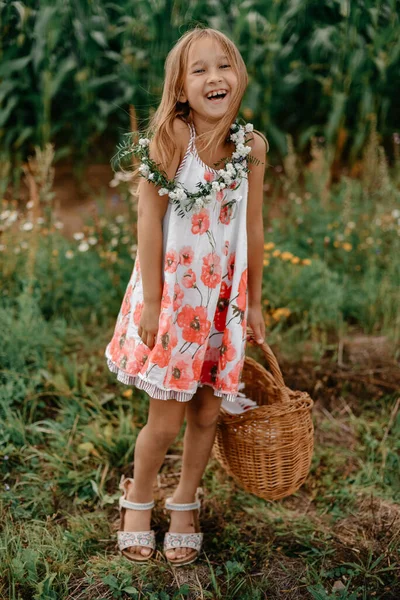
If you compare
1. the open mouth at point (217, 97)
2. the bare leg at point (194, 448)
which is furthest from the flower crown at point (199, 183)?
the bare leg at point (194, 448)

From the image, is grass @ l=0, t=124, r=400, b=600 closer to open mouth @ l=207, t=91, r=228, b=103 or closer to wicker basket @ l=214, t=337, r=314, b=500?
wicker basket @ l=214, t=337, r=314, b=500

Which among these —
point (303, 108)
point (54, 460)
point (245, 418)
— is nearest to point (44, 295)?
point (54, 460)

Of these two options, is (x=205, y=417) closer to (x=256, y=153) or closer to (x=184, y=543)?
(x=184, y=543)

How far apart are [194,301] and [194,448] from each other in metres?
0.56

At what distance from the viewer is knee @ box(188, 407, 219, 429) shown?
2.15 meters

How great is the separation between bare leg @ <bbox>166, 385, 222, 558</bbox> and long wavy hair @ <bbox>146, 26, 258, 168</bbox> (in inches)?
31.2

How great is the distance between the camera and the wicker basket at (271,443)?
214 cm

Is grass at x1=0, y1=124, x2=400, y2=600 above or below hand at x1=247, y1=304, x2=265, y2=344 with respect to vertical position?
below

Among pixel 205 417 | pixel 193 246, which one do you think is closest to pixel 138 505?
pixel 205 417

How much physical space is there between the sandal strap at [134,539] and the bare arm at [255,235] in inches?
30.4

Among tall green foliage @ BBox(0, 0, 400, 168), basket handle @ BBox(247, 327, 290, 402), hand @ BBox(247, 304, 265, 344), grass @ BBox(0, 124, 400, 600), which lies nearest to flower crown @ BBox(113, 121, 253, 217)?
hand @ BBox(247, 304, 265, 344)

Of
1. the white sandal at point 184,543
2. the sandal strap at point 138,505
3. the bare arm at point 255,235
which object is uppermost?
the bare arm at point 255,235

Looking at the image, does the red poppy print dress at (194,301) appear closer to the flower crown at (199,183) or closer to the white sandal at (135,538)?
the flower crown at (199,183)

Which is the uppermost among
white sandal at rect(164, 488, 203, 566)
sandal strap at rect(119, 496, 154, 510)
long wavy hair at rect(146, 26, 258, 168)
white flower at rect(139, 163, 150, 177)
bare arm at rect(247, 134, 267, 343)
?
long wavy hair at rect(146, 26, 258, 168)
